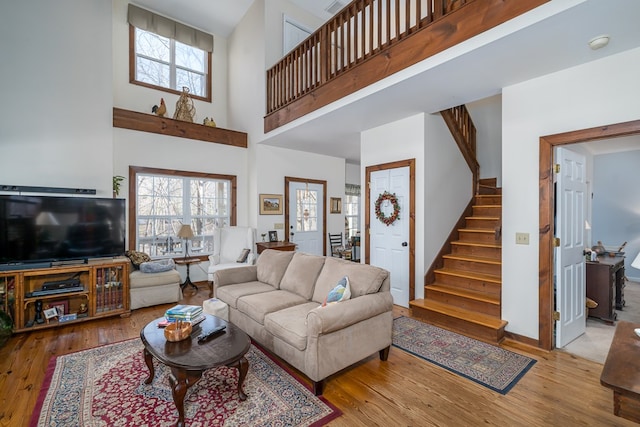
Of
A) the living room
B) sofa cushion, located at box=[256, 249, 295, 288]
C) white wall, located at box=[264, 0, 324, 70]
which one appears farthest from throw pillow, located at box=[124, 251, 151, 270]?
white wall, located at box=[264, 0, 324, 70]

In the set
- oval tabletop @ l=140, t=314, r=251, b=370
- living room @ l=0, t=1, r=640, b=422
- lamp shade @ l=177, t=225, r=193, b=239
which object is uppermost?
living room @ l=0, t=1, r=640, b=422

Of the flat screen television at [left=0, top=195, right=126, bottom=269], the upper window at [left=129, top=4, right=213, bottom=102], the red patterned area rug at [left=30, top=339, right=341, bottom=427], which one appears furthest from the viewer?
the upper window at [left=129, top=4, right=213, bottom=102]

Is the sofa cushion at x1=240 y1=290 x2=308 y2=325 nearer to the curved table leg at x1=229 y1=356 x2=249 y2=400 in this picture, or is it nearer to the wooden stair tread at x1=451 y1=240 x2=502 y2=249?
the curved table leg at x1=229 y1=356 x2=249 y2=400

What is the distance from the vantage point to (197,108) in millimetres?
6453

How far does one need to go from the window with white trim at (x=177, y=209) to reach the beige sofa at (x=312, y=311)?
7.47 feet

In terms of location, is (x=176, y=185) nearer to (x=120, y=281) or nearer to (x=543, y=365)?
(x=120, y=281)

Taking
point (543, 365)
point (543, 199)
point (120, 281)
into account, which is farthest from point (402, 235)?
point (120, 281)

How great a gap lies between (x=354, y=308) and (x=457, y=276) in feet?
7.37

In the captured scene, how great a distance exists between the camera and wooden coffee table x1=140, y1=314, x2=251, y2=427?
1.80 m

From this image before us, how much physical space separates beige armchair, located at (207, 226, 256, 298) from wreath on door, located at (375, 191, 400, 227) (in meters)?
2.31

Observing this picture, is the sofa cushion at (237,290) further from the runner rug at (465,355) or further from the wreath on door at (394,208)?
the wreath on door at (394,208)

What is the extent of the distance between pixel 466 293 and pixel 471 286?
18cm

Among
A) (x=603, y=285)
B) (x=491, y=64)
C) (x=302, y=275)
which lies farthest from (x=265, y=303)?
(x=603, y=285)

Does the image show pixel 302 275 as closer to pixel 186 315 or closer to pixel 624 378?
pixel 186 315
